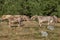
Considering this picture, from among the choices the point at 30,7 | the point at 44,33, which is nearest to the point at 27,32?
the point at 44,33

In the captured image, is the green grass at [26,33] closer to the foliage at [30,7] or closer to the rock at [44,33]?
the rock at [44,33]

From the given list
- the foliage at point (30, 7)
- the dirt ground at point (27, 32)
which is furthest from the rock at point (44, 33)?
the foliage at point (30, 7)

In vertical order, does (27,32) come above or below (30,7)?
below

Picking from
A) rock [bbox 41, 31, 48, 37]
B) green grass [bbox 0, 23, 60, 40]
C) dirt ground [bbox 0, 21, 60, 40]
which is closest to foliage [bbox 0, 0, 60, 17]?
dirt ground [bbox 0, 21, 60, 40]

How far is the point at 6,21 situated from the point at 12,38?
1.16m

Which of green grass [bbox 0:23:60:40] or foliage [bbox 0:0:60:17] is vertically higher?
foliage [bbox 0:0:60:17]

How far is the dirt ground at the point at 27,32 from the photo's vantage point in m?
6.27

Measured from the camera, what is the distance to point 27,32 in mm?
6461

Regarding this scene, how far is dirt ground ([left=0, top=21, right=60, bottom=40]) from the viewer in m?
6.27

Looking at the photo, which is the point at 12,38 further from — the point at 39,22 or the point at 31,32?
the point at 39,22

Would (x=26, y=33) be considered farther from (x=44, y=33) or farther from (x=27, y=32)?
(x=44, y=33)

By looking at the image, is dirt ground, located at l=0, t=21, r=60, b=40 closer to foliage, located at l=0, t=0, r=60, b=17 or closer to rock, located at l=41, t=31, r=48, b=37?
rock, located at l=41, t=31, r=48, b=37

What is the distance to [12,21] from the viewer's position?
6.99 metres

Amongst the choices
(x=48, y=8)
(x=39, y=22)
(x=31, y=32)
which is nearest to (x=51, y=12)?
(x=48, y=8)
